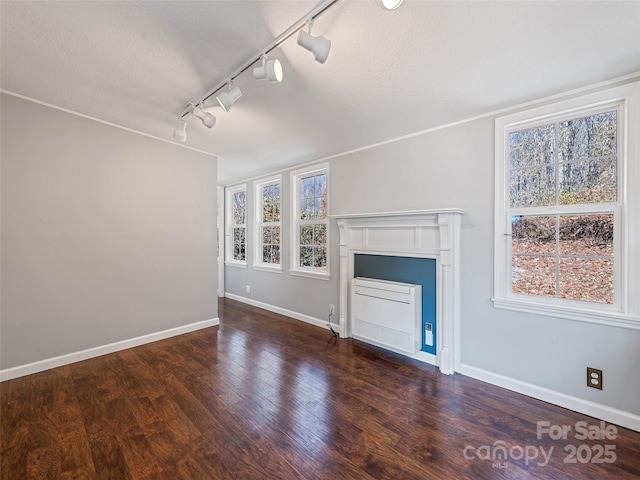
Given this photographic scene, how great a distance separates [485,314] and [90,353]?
387 cm

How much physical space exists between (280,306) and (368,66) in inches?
140

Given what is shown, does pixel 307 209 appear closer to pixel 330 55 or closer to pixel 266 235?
pixel 266 235

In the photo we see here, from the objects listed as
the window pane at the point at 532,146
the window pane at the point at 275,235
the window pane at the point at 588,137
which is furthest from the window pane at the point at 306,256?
the window pane at the point at 588,137

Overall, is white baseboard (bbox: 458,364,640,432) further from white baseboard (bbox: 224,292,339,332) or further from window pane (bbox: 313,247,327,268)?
window pane (bbox: 313,247,327,268)

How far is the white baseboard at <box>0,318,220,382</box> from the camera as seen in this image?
7.63 feet

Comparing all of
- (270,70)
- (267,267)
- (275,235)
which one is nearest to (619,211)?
(270,70)

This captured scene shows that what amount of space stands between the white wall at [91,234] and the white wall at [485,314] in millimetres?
2328

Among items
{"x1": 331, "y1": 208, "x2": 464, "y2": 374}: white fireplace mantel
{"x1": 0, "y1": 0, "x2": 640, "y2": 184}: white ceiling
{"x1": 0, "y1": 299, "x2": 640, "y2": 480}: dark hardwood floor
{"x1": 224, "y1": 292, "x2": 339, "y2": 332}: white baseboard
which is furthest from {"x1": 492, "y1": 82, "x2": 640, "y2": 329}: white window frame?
{"x1": 224, "y1": 292, "x2": 339, "y2": 332}: white baseboard

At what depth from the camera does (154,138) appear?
319cm

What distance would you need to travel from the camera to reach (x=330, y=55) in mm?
1721

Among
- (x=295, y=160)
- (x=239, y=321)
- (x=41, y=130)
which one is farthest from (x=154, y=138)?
(x=239, y=321)

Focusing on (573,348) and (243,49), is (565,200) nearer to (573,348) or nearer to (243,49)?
(573,348)

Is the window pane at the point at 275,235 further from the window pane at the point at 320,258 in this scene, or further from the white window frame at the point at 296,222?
the window pane at the point at 320,258

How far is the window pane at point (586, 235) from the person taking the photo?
1958mm
